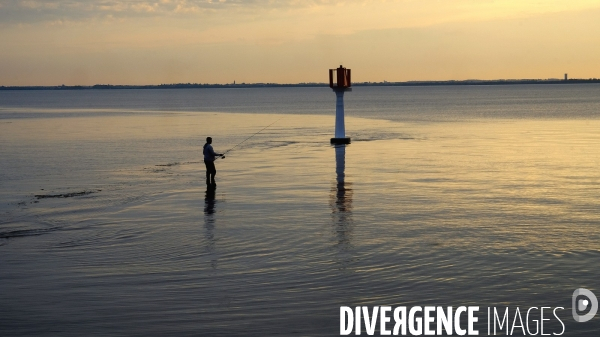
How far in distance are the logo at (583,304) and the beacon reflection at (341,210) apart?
341 centimetres

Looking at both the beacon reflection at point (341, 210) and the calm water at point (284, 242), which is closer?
the calm water at point (284, 242)

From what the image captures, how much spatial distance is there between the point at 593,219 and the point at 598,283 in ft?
16.1

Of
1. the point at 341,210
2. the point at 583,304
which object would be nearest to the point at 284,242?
the point at 341,210

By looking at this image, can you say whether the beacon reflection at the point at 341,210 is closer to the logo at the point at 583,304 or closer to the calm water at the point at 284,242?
the calm water at the point at 284,242

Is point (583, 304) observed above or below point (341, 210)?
below

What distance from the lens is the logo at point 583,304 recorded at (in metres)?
8.97

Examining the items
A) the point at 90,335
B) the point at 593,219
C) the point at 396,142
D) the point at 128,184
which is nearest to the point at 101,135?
the point at 396,142

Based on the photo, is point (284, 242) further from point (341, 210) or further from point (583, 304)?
point (583, 304)

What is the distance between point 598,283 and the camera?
33.5 feet

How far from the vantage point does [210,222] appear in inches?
591

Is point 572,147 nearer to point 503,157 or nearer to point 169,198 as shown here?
point 503,157

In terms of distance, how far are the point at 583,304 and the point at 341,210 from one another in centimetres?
730

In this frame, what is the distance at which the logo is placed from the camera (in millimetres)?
8971

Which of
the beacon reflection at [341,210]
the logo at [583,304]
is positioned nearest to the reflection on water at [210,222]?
the beacon reflection at [341,210]
